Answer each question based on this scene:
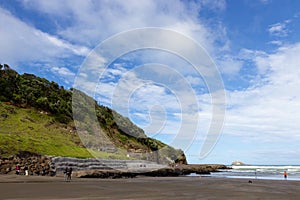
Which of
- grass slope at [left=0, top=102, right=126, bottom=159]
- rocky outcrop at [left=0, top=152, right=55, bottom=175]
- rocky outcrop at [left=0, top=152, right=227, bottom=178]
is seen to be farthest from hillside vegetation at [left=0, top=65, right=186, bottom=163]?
rocky outcrop at [left=0, top=152, right=227, bottom=178]

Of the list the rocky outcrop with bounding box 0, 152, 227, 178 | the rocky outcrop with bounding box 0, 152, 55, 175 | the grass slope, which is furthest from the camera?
the grass slope

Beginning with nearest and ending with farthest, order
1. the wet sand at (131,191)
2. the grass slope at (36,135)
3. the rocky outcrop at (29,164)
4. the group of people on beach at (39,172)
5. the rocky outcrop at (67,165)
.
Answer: the wet sand at (131,191), the group of people on beach at (39,172), the rocky outcrop at (29,164), the rocky outcrop at (67,165), the grass slope at (36,135)

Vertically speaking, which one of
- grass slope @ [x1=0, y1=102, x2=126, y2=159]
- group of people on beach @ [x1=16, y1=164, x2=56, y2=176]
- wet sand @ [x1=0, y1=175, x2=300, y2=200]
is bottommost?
wet sand @ [x1=0, y1=175, x2=300, y2=200]

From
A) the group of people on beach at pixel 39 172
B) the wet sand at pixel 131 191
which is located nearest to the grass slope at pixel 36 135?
the group of people on beach at pixel 39 172

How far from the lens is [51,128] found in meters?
75.6

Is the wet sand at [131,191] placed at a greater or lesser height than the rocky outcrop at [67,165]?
lesser

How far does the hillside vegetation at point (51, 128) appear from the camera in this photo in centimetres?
5978

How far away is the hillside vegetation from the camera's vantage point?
59778mm

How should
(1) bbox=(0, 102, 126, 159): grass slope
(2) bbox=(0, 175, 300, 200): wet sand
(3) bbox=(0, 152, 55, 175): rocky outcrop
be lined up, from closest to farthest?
(2) bbox=(0, 175, 300, 200): wet sand
(3) bbox=(0, 152, 55, 175): rocky outcrop
(1) bbox=(0, 102, 126, 159): grass slope

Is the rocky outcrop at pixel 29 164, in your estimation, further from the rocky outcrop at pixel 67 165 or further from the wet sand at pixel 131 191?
the wet sand at pixel 131 191

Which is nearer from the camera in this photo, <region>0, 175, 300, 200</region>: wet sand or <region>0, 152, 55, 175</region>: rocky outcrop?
<region>0, 175, 300, 200</region>: wet sand

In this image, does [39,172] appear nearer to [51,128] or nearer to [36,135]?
[36,135]

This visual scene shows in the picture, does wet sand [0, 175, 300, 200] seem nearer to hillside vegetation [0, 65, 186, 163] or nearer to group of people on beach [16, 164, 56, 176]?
group of people on beach [16, 164, 56, 176]

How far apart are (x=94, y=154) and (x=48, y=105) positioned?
26101 mm
